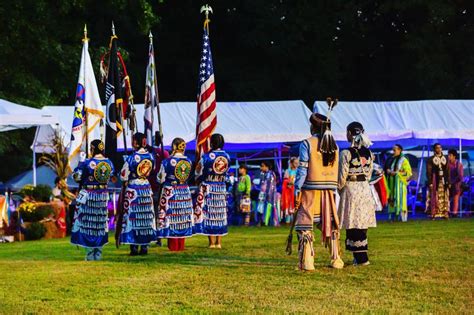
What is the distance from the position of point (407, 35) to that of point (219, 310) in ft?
98.1

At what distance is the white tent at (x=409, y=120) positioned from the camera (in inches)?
994

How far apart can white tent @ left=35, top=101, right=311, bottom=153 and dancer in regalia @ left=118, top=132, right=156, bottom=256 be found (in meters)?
9.51

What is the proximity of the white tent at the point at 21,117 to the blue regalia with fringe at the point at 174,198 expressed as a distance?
6.41 m

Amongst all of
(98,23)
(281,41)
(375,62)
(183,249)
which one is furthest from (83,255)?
(375,62)

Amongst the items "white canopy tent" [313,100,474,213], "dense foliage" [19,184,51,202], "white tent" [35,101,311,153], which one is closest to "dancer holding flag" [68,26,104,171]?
"dense foliage" [19,184,51,202]

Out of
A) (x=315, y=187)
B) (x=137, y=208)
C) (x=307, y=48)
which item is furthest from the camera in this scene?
(x=307, y=48)

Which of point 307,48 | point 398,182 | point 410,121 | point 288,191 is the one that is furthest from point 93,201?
point 307,48

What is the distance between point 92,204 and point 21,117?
705 cm

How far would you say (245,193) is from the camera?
24172 millimetres

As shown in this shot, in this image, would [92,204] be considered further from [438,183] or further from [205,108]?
[438,183]

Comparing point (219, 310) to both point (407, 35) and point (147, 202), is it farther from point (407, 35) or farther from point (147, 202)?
point (407, 35)

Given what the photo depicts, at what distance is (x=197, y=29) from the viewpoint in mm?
40188

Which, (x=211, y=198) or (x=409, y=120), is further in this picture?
(x=409, y=120)

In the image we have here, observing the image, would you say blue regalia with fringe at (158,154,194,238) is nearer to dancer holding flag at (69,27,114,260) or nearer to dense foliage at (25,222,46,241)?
dancer holding flag at (69,27,114,260)
